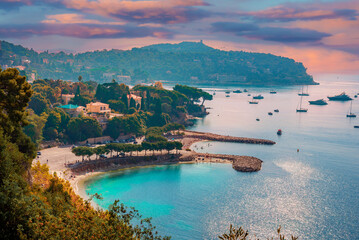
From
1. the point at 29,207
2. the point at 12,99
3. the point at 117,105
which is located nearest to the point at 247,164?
the point at 117,105

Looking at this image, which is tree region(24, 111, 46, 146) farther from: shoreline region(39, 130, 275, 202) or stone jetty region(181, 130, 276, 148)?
stone jetty region(181, 130, 276, 148)

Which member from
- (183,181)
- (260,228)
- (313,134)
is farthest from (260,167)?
(313,134)

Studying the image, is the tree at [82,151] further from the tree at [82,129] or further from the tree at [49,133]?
the tree at [49,133]

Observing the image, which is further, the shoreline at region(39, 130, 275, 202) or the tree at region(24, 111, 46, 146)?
the tree at region(24, 111, 46, 146)

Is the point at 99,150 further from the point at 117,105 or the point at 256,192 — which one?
the point at 117,105

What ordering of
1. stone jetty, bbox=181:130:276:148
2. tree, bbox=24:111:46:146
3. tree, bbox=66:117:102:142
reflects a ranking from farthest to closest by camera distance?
1. stone jetty, bbox=181:130:276:148
2. tree, bbox=66:117:102:142
3. tree, bbox=24:111:46:146

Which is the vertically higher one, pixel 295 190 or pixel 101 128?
pixel 101 128

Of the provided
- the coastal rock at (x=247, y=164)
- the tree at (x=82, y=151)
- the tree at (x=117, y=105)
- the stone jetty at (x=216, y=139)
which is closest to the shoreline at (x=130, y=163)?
the coastal rock at (x=247, y=164)

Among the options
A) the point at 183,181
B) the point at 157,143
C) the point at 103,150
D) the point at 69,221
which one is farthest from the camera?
the point at 157,143

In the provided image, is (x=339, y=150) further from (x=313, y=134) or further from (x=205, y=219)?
(x=205, y=219)

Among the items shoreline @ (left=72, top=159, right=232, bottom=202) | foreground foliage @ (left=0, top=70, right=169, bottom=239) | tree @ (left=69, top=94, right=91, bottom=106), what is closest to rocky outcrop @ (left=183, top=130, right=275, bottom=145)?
shoreline @ (left=72, top=159, right=232, bottom=202)
